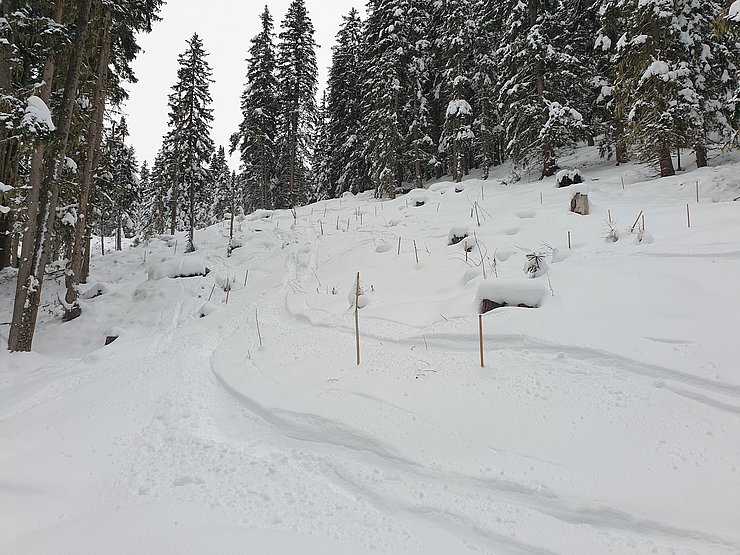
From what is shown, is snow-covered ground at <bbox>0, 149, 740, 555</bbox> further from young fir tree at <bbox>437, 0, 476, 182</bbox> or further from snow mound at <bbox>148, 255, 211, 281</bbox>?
young fir tree at <bbox>437, 0, 476, 182</bbox>

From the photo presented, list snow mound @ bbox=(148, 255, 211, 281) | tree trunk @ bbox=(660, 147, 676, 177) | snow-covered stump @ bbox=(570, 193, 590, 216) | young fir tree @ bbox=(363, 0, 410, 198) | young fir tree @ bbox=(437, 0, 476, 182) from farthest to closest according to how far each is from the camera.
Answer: young fir tree @ bbox=(363, 0, 410, 198) → young fir tree @ bbox=(437, 0, 476, 182) → tree trunk @ bbox=(660, 147, 676, 177) → snow mound @ bbox=(148, 255, 211, 281) → snow-covered stump @ bbox=(570, 193, 590, 216)

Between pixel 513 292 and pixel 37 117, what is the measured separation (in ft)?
26.8

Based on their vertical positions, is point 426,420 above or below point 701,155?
below

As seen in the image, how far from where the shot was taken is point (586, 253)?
238 inches

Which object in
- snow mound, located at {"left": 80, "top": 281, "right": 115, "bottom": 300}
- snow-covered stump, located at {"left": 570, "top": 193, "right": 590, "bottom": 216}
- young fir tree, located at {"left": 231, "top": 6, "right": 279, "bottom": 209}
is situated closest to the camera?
snow-covered stump, located at {"left": 570, "top": 193, "right": 590, "bottom": 216}

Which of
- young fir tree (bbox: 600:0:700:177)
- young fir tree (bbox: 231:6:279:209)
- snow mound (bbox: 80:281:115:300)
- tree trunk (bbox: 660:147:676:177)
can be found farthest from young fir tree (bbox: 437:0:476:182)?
snow mound (bbox: 80:281:115:300)

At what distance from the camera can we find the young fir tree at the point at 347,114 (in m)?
24.9

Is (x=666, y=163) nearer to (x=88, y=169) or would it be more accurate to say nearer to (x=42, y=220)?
(x=42, y=220)

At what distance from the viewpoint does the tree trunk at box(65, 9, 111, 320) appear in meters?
8.84

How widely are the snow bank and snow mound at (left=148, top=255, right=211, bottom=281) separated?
8051mm

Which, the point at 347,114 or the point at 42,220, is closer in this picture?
the point at 42,220

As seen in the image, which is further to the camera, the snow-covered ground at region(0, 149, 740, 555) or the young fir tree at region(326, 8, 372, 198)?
the young fir tree at region(326, 8, 372, 198)

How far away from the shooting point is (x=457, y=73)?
19859 millimetres

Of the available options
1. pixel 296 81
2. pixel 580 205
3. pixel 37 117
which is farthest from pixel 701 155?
pixel 296 81
